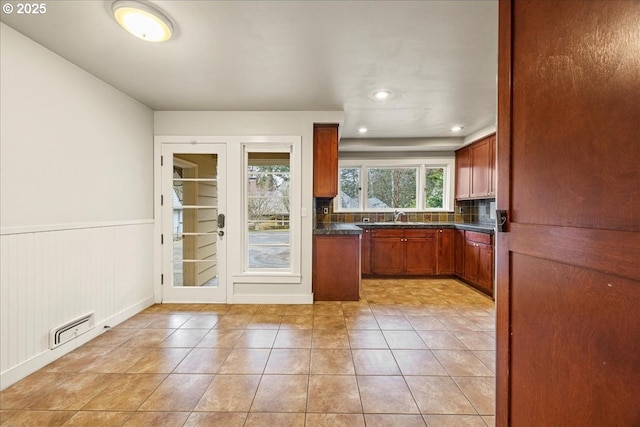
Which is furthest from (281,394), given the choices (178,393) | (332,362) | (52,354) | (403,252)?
(403,252)

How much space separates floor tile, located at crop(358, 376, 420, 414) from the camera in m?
1.61

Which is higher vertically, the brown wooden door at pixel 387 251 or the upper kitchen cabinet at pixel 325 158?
the upper kitchen cabinet at pixel 325 158

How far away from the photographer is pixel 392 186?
17.0ft

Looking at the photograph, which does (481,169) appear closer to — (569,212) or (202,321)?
(569,212)

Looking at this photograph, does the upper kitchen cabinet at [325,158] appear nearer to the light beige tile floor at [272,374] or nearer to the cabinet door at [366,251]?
the cabinet door at [366,251]

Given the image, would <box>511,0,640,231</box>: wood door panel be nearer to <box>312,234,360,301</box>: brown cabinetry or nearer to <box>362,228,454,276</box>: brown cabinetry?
<box>312,234,360,301</box>: brown cabinetry

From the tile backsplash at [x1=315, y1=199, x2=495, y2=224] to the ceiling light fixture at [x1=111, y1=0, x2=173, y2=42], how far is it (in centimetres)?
338

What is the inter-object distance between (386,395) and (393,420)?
0.20 meters

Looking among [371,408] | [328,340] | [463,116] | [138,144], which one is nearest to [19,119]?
[138,144]

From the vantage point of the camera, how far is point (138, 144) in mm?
3102

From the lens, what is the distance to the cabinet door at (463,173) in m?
4.56

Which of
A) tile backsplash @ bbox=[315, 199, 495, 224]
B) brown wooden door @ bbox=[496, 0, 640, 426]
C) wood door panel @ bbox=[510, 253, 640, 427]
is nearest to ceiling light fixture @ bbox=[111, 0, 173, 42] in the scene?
brown wooden door @ bbox=[496, 0, 640, 426]

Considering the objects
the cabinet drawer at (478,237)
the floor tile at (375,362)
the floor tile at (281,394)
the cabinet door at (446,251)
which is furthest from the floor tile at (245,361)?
the cabinet door at (446,251)

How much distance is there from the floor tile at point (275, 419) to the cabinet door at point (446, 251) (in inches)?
144
